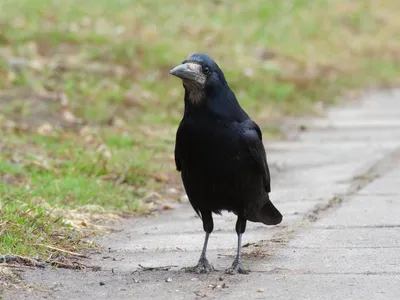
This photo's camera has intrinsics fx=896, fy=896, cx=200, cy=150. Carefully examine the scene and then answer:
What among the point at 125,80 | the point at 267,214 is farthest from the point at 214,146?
the point at 125,80

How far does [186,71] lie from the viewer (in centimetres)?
460

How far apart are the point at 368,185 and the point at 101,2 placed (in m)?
8.28

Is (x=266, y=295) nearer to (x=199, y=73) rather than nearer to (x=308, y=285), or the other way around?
(x=308, y=285)

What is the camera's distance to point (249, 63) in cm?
A: 1373

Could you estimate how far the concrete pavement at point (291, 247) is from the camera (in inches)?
172

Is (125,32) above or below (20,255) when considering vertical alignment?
above

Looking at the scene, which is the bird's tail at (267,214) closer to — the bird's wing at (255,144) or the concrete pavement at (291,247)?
the concrete pavement at (291,247)

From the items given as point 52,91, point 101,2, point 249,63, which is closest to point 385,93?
point 249,63

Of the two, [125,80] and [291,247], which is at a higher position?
[125,80]

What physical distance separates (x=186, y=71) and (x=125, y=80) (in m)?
6.82

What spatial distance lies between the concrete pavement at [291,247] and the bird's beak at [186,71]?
104 cm

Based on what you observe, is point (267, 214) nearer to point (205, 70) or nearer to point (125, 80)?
point (205, 70)

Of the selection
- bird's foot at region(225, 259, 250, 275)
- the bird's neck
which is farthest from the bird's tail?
the bird's neck

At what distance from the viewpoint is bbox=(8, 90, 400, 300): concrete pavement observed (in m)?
4.36
